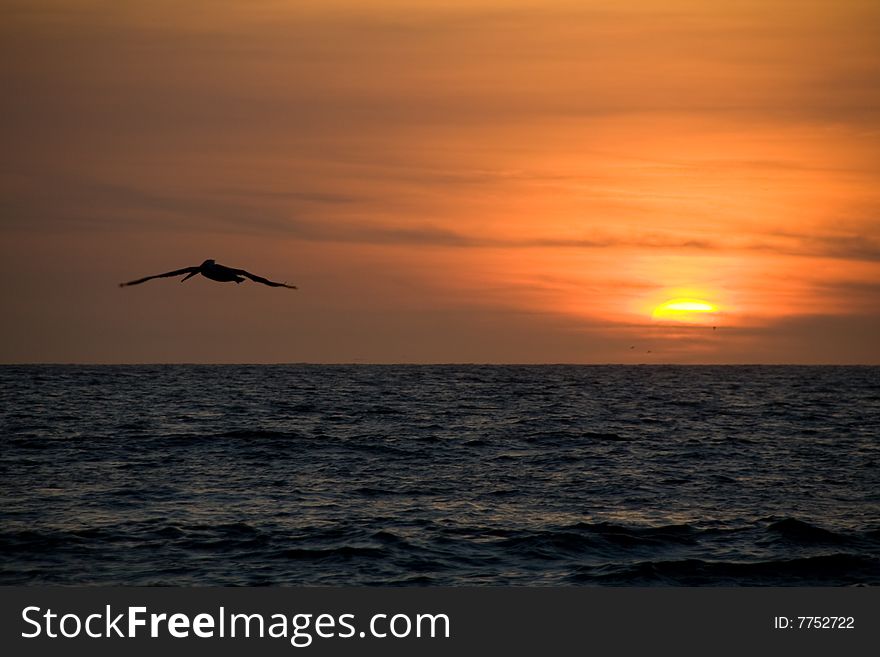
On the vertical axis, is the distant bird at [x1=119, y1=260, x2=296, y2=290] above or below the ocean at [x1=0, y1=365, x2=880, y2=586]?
above

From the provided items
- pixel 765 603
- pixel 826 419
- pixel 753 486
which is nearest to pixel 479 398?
pixel 826 419

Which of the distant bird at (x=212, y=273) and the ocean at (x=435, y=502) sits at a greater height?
the distant bird at (x=212, y=273)

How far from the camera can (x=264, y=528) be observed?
27109mm

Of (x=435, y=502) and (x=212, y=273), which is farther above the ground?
(x=212, y=273)

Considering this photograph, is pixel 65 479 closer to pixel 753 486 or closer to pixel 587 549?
pixel 587 549

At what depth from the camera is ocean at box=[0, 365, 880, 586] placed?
77.6 feet

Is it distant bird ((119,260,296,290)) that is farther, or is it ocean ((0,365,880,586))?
ocean ((0,365,880,586))

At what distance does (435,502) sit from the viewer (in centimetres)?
3131

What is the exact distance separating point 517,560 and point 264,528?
6.38 m

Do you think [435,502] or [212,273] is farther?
[435,502]

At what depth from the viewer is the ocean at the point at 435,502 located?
2366 cm

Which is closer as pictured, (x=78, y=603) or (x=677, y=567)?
(x=78, y=603)

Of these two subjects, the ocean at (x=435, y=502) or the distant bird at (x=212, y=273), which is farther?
the ocean at (x=435, y=502)

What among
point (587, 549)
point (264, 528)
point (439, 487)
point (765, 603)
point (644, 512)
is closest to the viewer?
point (765, 603)
